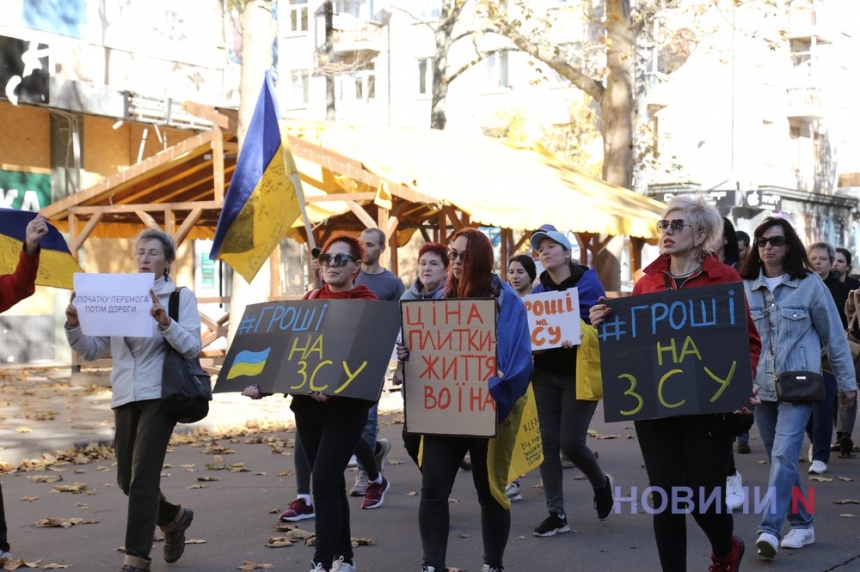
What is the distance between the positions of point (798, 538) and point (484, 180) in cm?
1055

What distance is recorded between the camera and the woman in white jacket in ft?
20.4

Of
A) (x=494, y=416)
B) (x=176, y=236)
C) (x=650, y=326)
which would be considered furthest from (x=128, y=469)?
(x=176, y=236)

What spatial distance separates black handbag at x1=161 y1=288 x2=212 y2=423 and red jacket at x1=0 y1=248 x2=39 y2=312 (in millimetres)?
750

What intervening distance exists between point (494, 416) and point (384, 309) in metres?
0.87

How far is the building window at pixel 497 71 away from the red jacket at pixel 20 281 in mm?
41190

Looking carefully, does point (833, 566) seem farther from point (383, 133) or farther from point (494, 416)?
point (383, 133)

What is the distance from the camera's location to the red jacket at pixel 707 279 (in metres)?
5.44

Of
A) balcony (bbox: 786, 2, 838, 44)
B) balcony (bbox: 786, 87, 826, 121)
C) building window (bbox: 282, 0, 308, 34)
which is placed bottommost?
balcony (bbox: 786, 87, 826, 121)

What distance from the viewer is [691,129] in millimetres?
44188

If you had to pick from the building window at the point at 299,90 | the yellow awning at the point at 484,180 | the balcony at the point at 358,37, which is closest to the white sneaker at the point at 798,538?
the yellow awning at the point at 484,180

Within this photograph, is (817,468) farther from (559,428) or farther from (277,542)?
(277,542)

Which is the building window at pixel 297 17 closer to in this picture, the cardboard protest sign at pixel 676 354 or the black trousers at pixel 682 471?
the cardboard protest sign at pixel 676 354

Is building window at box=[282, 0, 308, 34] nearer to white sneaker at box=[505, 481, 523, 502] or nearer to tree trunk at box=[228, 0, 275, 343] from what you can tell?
tree trunk at box=[228, 0, 275, 343]

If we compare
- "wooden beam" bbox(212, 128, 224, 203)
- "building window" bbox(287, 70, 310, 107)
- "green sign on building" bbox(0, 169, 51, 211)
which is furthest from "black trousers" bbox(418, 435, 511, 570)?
"building window" bbox(287, 70, 310, 107)
